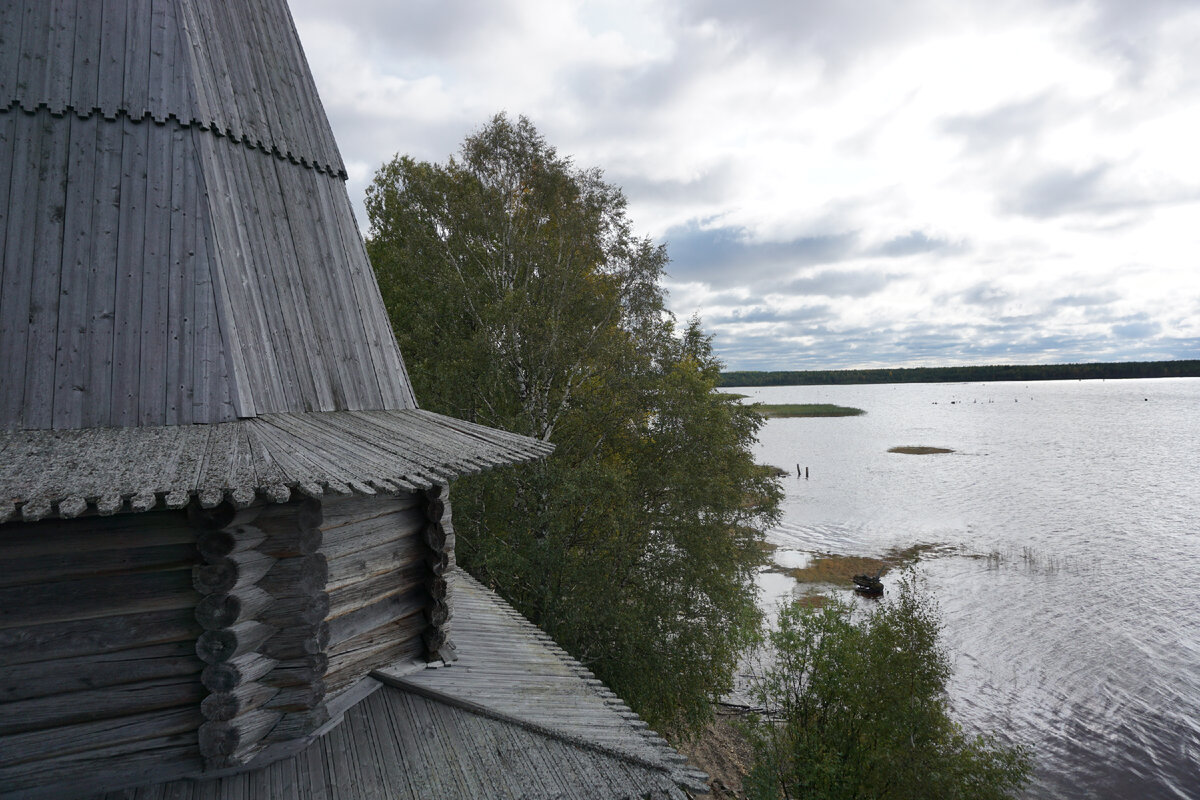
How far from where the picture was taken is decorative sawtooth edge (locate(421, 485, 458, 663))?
254 inches

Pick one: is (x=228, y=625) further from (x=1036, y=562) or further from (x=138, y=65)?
(x=1036, y=562)

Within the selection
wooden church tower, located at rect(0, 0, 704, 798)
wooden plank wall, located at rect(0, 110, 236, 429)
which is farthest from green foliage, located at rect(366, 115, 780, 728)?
wooden plank wall, located at rect(0, 110, 236, 429)

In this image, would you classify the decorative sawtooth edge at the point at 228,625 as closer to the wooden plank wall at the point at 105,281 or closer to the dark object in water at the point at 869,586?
the wooden plank wall at the point at 105,281

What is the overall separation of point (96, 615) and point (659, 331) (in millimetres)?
15629

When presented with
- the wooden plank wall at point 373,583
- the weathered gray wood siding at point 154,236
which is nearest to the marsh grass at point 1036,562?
the wooden plank wall at point 373,583

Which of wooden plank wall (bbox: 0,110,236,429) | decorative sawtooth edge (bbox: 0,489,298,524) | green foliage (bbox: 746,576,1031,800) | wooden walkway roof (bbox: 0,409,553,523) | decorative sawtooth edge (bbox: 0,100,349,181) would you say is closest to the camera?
decorative sawtooth edge (bbox: 0,489,298,524)

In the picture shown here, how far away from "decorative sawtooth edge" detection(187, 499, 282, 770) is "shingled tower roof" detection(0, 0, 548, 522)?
64cm

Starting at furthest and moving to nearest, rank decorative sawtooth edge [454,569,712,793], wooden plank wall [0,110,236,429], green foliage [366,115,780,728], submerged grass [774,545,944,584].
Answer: submerged grass [774,545,944,584]
green foliage [366,115,780,728]
decorative sawtooth edge [454,569,712,793]
wooden plank wall [0,110,236,429]

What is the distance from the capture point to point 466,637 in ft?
24.2

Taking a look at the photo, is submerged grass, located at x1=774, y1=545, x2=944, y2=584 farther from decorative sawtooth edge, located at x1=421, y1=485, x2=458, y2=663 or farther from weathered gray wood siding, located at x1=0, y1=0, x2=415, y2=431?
weathered gray wood siding, located at x1=0, y1=0, x2=415, y2=431

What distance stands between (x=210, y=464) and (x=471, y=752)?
300cm

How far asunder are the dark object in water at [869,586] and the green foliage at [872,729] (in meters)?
10.7

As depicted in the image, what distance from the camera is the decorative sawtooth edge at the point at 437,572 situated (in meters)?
6.44

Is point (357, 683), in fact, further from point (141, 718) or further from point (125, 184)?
point (125, 184)
